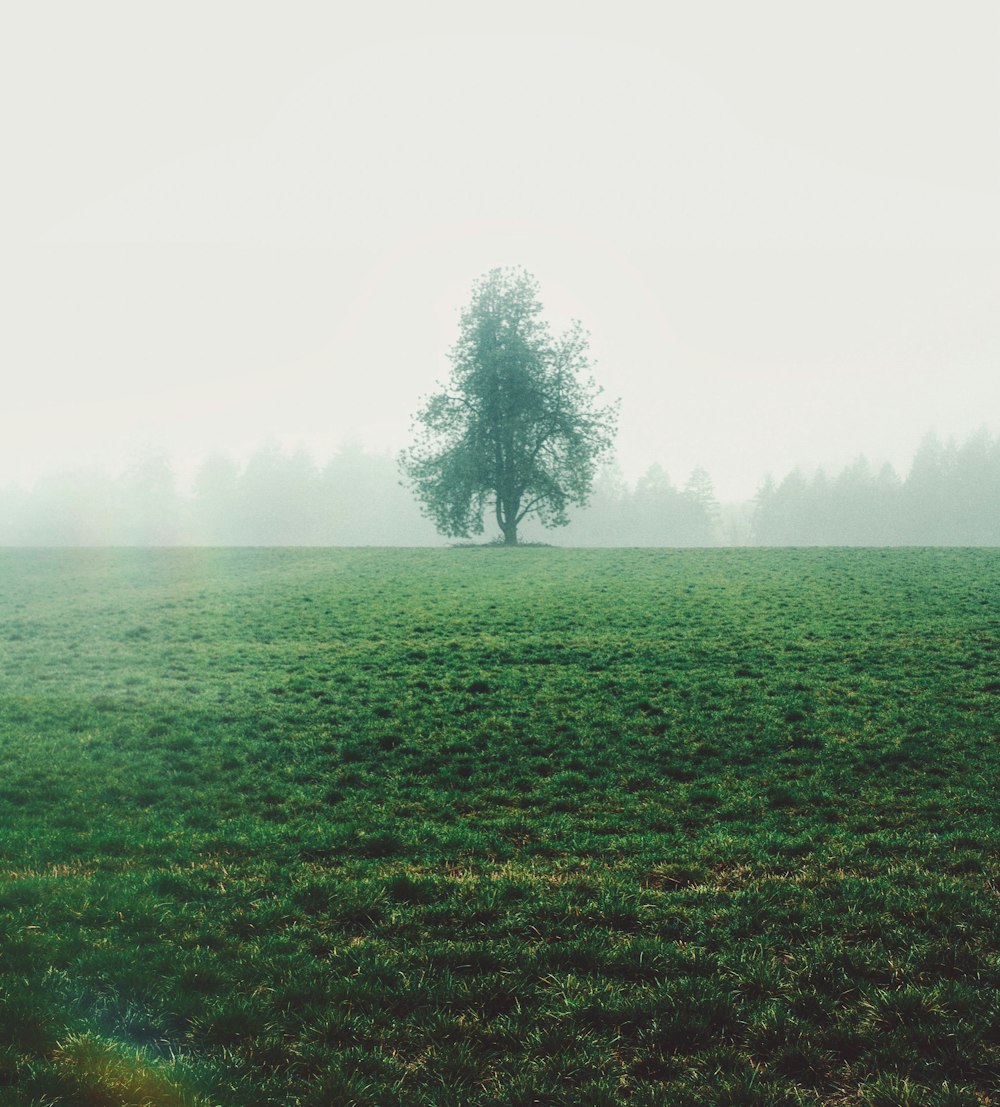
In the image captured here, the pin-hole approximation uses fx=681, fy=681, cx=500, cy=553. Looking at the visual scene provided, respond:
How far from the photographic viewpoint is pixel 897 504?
112 meters

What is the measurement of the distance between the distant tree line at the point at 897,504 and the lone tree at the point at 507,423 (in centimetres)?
6847

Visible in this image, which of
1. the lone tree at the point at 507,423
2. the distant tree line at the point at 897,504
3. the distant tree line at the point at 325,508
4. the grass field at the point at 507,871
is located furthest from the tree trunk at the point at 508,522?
the distant tree line at the point at 897,504

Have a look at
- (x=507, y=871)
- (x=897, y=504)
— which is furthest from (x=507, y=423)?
(x=897, y=504)

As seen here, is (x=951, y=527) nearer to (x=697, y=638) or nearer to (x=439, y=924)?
(x=697, y=638)

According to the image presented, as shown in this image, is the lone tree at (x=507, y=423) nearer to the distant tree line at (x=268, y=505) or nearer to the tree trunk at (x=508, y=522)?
the tree trunk at (x=508, y=522)

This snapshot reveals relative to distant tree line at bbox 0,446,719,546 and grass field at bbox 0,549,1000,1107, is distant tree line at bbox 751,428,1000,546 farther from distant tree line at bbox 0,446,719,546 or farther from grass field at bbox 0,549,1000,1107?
grass field at bbox 0,549,1000,1107

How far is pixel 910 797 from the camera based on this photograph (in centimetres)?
982

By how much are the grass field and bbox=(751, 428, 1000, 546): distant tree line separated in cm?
9856

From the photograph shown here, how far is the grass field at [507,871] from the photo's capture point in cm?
502

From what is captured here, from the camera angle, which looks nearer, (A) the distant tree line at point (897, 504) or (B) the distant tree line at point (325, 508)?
(A) the distant tree line at point (897, 504)

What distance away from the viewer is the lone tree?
159 feet

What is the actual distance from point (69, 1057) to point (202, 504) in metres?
131

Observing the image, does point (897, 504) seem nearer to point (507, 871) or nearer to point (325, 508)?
point (325, 508)

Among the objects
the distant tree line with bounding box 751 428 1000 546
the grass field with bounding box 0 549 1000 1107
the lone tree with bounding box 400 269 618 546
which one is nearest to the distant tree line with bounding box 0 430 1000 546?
the distant tree line with bounding box 751 428 1000 546
